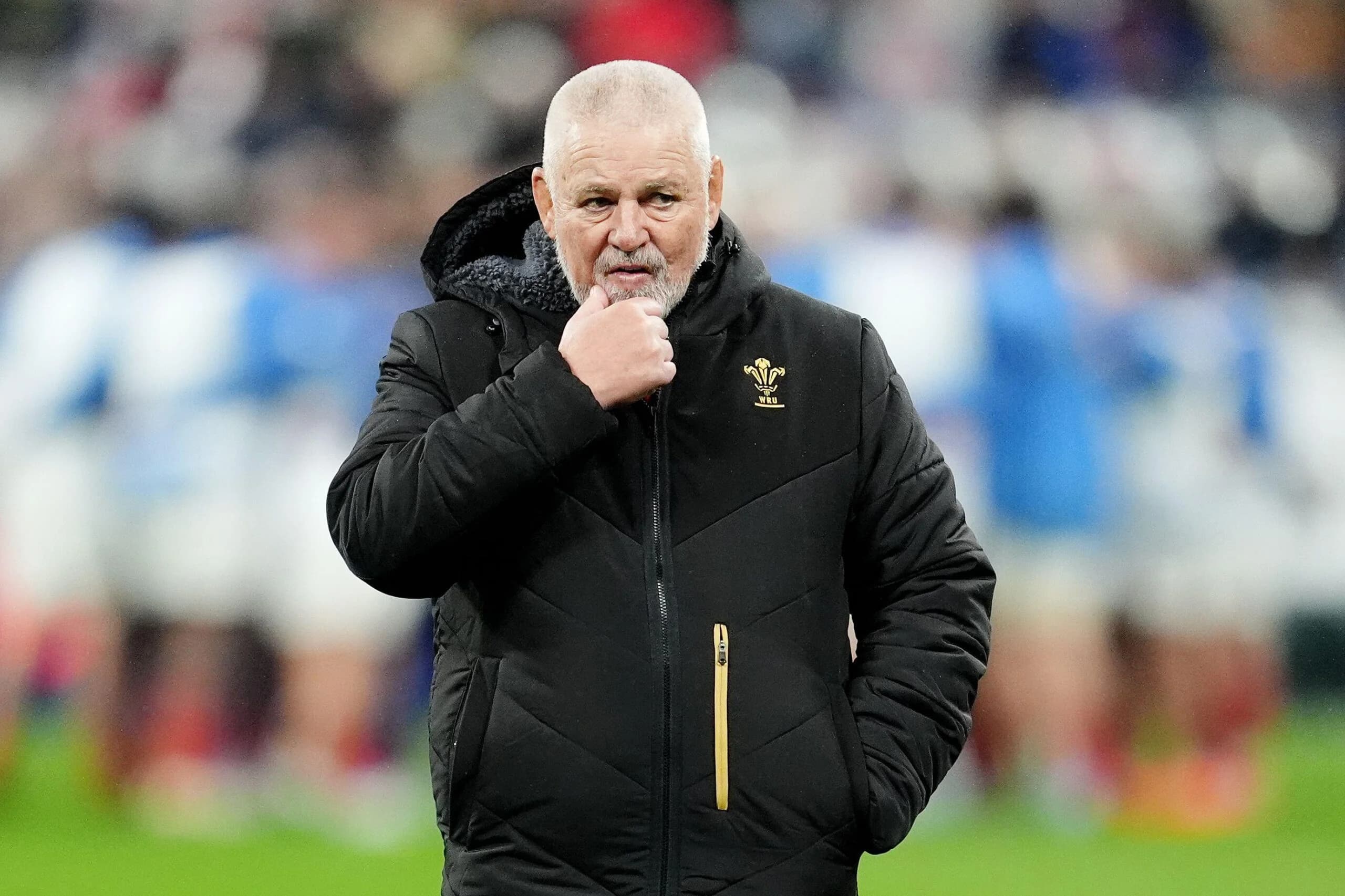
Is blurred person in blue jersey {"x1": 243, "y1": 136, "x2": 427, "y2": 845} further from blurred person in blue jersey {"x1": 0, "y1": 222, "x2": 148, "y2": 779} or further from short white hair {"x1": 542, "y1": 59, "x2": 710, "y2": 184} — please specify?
short white hair {"x1": 542, "y1": 59, "x2": 710, "y2": 184}

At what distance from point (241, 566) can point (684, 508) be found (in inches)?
132

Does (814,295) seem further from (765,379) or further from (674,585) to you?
(674,585)

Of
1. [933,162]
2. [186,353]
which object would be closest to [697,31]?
[933,162]

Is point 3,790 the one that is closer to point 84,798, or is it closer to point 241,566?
point 84,798

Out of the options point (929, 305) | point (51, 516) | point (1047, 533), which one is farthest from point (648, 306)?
point (51, 516)

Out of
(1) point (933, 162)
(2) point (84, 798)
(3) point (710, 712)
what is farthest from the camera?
(1) point (933, 162)

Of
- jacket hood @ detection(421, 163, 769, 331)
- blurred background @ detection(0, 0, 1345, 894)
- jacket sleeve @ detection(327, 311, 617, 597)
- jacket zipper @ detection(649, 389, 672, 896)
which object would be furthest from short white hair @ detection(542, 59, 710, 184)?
blurred background @ detection(0, 0, 1345, 894)

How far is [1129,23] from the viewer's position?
554cm

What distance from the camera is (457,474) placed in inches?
65.2

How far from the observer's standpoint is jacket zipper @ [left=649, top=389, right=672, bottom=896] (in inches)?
66.4

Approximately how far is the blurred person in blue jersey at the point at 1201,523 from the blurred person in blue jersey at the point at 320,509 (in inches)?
77.7

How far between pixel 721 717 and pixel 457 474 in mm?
332

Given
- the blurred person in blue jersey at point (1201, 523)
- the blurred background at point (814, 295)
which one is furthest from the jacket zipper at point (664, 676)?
the blurred person in blue jersey at point (1201, 523)

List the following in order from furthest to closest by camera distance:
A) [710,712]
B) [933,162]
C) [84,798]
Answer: [933,162] < [84,798] < [710,712]
